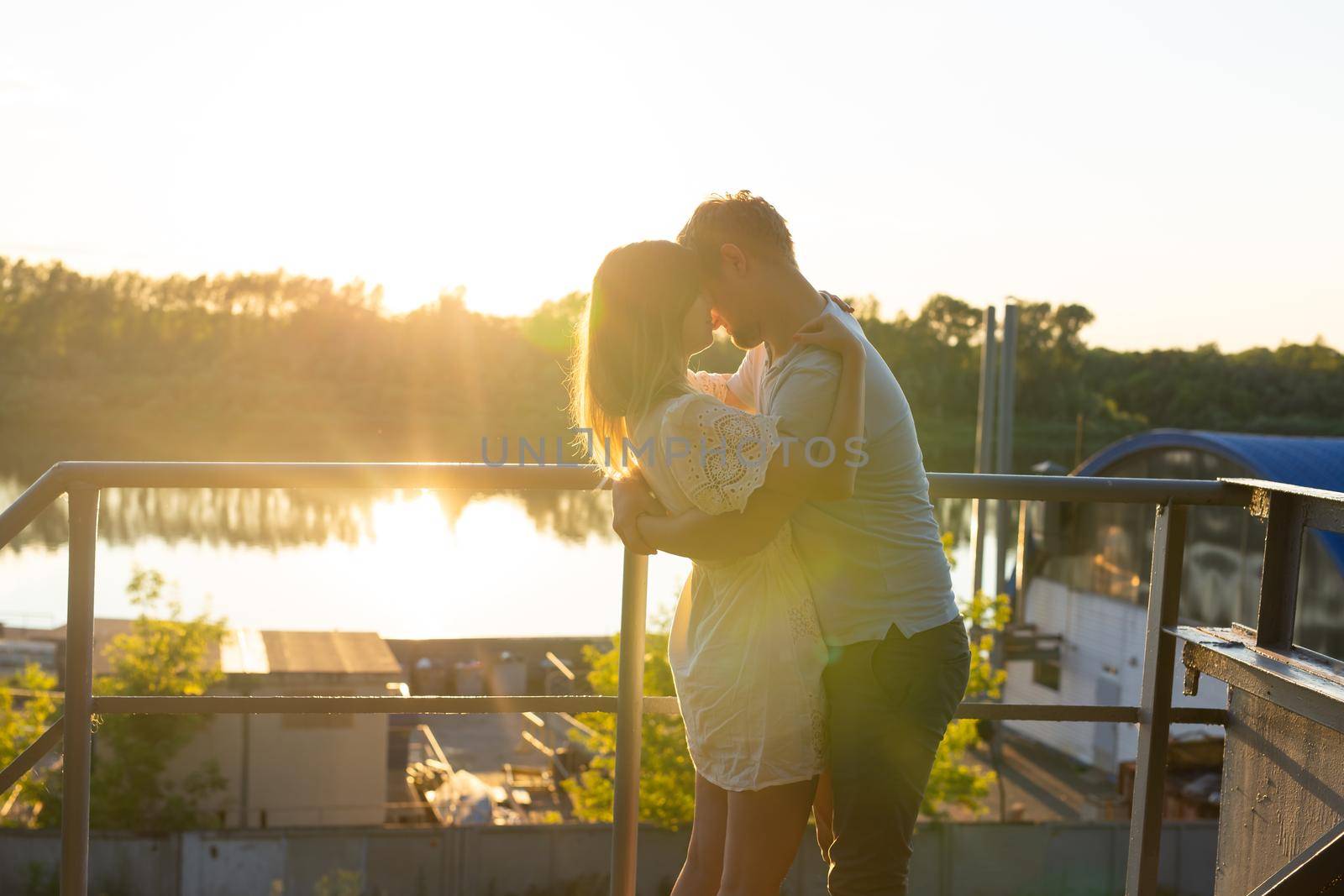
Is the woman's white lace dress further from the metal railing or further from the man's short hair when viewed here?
the metal railing

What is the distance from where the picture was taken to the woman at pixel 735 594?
1778 mm

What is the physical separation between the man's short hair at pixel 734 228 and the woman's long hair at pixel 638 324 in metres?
0.08

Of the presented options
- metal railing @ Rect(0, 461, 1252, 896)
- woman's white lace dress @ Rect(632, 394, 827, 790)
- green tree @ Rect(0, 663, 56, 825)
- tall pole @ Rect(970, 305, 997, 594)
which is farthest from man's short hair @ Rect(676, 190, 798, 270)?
tall pole @ Rect(970, 305, 997, 594)

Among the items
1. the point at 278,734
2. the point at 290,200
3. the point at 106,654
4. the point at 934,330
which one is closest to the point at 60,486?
the point at 278,734

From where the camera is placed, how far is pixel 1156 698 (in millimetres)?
2512

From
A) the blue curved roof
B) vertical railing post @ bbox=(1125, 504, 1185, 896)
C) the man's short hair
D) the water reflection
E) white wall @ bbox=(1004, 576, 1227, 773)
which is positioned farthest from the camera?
the water reflection

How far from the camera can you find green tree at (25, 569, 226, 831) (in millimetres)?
17734

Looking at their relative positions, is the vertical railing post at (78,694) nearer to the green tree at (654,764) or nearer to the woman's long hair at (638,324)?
the woman's long hair at (638,324)

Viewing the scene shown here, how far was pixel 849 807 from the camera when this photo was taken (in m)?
1.82

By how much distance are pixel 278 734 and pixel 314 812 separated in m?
1.52

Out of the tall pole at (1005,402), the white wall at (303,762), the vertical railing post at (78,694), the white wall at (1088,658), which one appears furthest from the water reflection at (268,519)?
the vertical railing post at (78,694)

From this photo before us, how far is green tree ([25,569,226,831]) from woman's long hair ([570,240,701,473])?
54.1ft

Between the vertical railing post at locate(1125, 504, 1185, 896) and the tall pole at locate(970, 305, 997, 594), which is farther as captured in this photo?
the tall pole at locate(970, 305, 997, 594)

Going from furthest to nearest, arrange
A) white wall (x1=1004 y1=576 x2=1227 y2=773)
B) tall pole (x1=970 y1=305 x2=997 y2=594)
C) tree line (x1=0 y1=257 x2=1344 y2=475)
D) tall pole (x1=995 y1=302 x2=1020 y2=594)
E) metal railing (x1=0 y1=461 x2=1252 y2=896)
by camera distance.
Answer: tree line (x1=0 y1=257 x2=1344 y2=475), tall pole (x1=970 y1=305 x2=997 y2=594), tall pole (x1=995 y1=302 x2=1020 y2=594), white wall (x1=1004 y1=576 x2=1227 y2=773), metal railing (x1=0 y1=461 x2=1252 y2=896)
